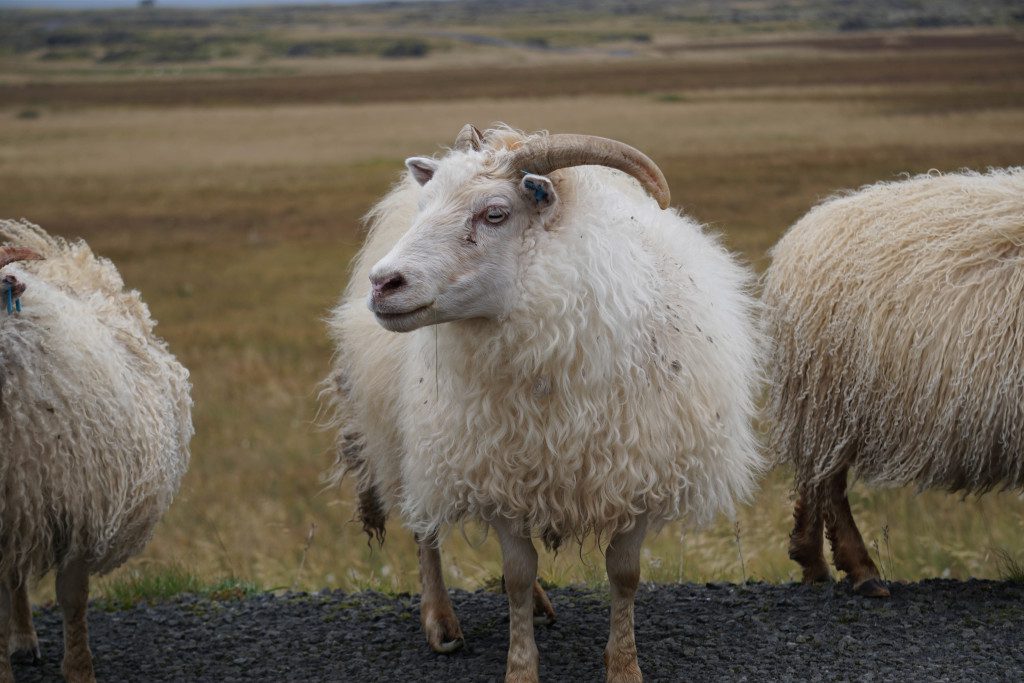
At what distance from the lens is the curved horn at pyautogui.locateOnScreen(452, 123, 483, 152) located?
227 inches

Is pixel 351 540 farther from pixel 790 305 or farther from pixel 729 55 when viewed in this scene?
pixel 729 55

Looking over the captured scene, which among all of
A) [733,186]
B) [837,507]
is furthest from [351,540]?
[733,186]

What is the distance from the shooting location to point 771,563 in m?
8.45

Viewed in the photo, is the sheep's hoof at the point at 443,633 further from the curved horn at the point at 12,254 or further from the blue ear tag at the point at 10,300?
the curved horn at the point at 12,254

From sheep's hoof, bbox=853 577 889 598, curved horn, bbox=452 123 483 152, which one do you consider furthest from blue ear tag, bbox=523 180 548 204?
sheep's hoof, bbox=853 577 889 598

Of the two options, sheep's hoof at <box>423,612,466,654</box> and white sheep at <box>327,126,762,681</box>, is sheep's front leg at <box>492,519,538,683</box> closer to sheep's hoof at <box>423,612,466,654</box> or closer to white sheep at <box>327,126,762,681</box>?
white sheep at <box>327,126,762,681</box>

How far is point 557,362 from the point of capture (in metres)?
5.32

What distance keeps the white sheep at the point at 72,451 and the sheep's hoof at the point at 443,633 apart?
1.66 meters

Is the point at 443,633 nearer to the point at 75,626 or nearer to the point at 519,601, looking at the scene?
the point at 519,601

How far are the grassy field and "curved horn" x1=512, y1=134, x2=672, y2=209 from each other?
3.12 metres

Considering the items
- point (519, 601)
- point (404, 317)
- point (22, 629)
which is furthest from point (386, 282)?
point (22, 629)

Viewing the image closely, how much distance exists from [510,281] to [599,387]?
67 centimetres

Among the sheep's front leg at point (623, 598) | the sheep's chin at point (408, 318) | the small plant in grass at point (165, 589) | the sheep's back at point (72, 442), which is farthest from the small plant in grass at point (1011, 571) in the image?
the sheep's back at point (72, 442)

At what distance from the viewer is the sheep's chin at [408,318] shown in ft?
16.5
